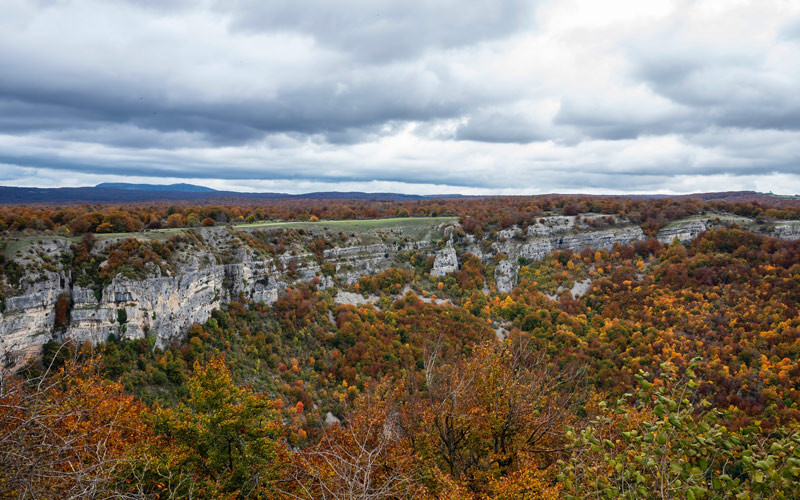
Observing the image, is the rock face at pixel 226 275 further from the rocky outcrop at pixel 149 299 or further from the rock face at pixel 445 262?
the rock face at pixel 445 262

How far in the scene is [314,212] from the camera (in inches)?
3627

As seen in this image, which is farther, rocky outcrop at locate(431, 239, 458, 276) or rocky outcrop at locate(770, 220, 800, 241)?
rocky outcrop at locate(431, 239, 458, 276)

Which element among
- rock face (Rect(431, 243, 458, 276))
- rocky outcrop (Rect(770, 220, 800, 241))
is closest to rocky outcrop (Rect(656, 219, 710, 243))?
rocky outcrop (Rect(770, 220, 800, 241))

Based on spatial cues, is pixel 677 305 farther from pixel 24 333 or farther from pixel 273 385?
pixel 24 333

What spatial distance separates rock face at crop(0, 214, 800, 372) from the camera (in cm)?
3312

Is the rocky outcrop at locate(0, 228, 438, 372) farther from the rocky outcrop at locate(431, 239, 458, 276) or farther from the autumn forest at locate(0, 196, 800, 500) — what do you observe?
the rocky outcrop at locate(431, 239, 458, 276)

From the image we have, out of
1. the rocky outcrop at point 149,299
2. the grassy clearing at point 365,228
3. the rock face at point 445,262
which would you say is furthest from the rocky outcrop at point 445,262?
the rocky outcrop at point 149,299

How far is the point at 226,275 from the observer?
1934 inches

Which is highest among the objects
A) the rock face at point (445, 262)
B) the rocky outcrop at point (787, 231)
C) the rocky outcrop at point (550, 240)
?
the rocky outcrop at point (787, 231)

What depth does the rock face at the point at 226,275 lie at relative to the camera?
33125mm

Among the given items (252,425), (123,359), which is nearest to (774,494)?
(252,425)

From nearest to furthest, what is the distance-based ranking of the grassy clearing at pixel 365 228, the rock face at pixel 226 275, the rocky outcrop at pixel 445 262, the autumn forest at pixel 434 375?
1. the autumn forest at pixel 434 375
2. the rock face at pixel 226 275
3. the grassy clearing at pixel 365 228
4. the rocky outcrop at pixel 445 262

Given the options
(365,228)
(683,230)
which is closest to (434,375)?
(365,228)

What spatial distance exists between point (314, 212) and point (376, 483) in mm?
82815
